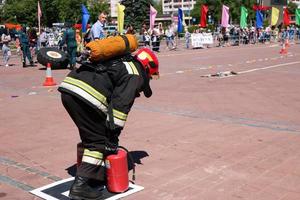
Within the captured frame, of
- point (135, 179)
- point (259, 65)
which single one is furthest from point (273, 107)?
point (259, 65)

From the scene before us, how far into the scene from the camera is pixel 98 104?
13.4ft

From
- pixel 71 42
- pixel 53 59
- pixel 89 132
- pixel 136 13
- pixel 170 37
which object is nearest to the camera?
pixel 89 132

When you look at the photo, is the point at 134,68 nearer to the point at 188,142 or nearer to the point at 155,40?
the point at 188,142

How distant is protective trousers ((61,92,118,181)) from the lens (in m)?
4.16

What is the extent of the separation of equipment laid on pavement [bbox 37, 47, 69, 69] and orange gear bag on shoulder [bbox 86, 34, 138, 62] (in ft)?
43.8

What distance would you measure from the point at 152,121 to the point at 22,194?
A: 343 centimetres

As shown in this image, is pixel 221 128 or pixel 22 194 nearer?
pixel 22 194

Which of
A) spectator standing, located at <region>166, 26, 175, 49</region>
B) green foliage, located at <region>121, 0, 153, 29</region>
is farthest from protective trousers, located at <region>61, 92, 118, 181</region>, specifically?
green foliage, located at <region>121, 0, 153, 29</region>

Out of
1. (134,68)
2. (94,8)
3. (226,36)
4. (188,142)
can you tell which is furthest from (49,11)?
(134,68)

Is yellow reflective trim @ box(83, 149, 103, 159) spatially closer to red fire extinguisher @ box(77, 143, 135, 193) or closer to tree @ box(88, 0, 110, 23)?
red fire extinguisher @ box(77, 143, 135, 193)

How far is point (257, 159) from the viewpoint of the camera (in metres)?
5.41

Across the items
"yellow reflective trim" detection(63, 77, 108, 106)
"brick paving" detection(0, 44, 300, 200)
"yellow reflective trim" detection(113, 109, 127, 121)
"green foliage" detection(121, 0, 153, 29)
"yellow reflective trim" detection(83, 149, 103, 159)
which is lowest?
"brick paving" detection(0, 44, 300, 200)

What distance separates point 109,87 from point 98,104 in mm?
204

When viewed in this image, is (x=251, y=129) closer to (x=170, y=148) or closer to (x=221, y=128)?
(x=221, y=128)
